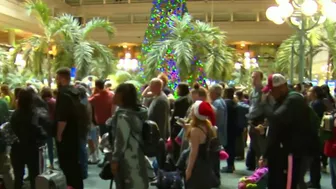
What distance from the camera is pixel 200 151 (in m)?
4.47

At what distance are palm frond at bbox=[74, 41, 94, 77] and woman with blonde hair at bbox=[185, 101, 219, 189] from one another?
437 inches

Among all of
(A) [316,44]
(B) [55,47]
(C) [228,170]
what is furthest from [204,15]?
(C) [228,170]

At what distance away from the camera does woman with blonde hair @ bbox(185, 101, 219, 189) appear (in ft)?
14.5

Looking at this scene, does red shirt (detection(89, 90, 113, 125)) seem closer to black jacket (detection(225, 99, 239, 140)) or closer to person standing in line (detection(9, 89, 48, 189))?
black jacket (detection(225, 99, 239, 140))

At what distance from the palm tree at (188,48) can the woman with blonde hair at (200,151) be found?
7.27 metres

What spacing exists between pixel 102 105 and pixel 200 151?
150 inches

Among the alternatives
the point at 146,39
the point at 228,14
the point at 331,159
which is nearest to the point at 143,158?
the point at 331,159

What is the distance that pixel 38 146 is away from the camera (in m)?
5.26

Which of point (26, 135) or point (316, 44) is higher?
point (316, 44)

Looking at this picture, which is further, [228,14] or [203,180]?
[228,14]

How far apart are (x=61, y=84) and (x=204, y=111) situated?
6.29ft

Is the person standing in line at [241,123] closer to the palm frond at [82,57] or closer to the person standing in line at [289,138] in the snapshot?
the person standing in line at [289,138]

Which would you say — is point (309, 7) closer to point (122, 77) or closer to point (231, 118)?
point (231, 118)

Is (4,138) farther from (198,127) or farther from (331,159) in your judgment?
(331,159)
